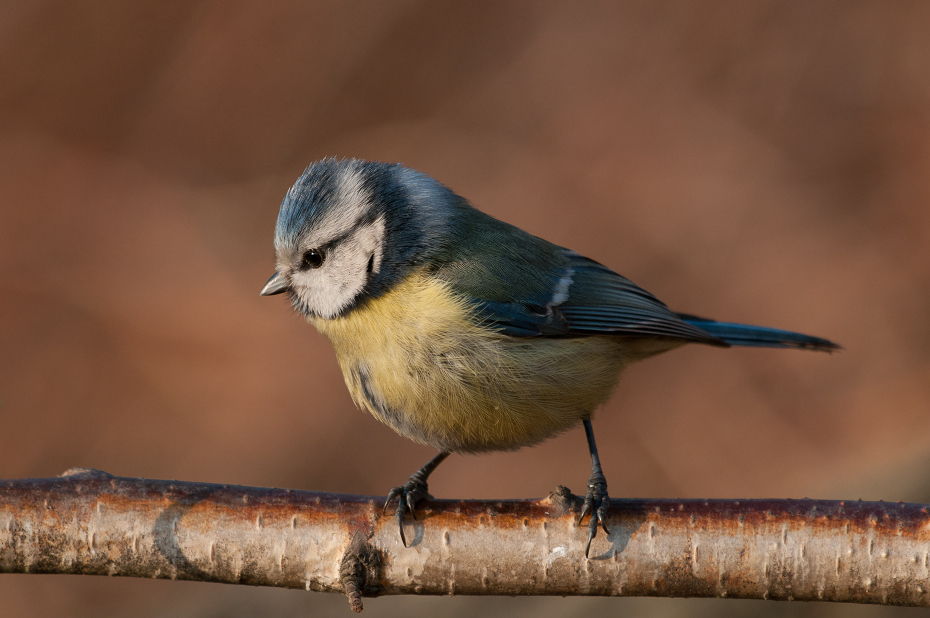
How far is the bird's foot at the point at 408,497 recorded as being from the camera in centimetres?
230

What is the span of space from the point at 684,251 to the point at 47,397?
5267mm

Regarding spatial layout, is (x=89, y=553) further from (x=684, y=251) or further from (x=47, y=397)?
(x=684, y=251)

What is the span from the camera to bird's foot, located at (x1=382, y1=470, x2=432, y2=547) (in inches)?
90.4

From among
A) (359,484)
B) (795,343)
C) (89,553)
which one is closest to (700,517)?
(795,343)

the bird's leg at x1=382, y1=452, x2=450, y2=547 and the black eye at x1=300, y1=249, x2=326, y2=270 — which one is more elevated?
the black eye at x1=300, y1=249, x2=326, y2=270

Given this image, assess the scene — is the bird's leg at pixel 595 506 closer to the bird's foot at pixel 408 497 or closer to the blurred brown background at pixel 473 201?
the bird's foot at pixel 408 497

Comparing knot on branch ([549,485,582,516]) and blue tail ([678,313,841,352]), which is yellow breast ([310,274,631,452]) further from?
blue tail ([678,313,841,352])

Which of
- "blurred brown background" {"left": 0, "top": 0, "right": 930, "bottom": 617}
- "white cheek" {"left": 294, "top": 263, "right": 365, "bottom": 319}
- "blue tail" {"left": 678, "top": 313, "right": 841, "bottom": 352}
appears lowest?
"white cheek" {"left": 294, "top": 263, "right": 365, "bottom": 319}

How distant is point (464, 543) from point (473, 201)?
4.53 meters

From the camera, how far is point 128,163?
6641mm

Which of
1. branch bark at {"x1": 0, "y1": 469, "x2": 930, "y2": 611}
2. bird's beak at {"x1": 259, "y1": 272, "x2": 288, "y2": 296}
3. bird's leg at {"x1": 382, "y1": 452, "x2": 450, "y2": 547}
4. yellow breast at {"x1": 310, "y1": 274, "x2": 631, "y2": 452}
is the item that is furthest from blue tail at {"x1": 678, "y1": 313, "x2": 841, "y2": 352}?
bird's beak at {"x1": 259, "y1": 272, "x2": 288, "y2": 296}

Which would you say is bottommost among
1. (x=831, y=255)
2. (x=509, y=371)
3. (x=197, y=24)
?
(x=509, y=371)

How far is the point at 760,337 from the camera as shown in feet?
10.8

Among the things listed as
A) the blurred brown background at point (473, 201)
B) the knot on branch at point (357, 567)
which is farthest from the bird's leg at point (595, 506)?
the blurred brown background at point (473, 201)
